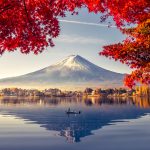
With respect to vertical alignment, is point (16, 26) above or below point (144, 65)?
above

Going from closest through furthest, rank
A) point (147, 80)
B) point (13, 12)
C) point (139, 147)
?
point (13, 12), point (147, 80), point (139, 147)

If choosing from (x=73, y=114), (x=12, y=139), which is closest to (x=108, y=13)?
(x=12, y=139)

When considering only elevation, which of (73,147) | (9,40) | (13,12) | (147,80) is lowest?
(73,147)

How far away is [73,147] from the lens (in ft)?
154

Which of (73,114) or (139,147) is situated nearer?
(139,147)

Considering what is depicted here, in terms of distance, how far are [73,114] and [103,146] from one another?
69.9 metres

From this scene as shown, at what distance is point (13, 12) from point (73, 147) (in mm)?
37175

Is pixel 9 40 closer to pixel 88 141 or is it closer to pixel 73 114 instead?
pixel 88 141

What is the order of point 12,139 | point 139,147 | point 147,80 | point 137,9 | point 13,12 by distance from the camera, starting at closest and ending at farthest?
point 13,12, point 137,9, point 147,80, point 139,147, point 12,139

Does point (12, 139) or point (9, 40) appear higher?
point (9, 40)

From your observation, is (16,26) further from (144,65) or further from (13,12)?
(144,65)

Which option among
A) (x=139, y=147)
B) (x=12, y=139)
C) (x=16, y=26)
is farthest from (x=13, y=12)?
(x=12, y=139)

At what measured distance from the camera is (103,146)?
150 ft

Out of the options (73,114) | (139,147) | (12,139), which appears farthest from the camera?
(73,114)
